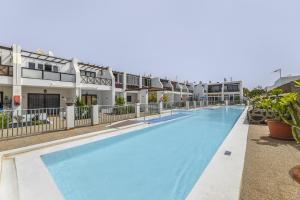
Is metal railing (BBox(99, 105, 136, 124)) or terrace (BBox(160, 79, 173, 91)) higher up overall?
terrace (BBox(160, 79, 173, 91))

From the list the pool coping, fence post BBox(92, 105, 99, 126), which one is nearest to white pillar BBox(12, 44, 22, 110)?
fence post BBox(92, 105, 99, 126)

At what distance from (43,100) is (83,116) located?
397 inches

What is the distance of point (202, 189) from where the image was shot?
3469mm

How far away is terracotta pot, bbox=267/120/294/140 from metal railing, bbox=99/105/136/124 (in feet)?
30.8

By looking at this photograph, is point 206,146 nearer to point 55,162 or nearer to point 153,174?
point 153,174

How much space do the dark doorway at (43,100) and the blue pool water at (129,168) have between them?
13.6 m

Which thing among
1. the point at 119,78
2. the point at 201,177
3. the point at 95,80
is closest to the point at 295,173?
the point at 201,177

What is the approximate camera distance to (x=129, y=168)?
18.8 ft

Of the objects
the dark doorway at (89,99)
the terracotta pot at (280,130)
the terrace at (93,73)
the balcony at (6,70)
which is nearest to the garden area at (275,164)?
the terracotta pot at (280,130)

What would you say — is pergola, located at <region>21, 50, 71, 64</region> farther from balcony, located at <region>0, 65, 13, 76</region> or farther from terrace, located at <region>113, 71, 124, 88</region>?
terrace, located at <region>113, 71, 124, 88</region>

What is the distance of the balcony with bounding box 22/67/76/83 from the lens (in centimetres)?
1549

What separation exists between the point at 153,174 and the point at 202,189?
207 centimetres

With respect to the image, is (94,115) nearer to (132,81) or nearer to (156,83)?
(132,81)

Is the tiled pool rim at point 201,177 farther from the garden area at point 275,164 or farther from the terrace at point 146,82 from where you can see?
the terrace at point 146,82
